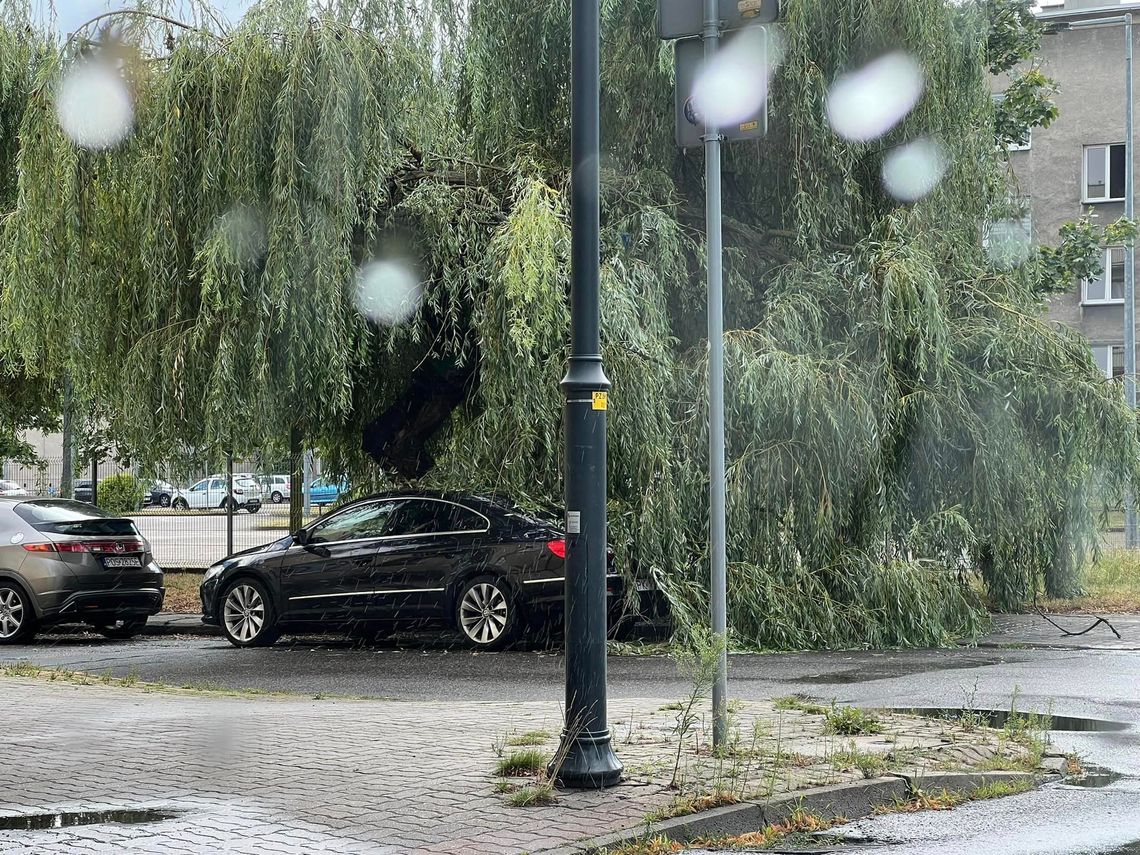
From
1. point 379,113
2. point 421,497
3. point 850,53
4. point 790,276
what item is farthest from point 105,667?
point 850,53

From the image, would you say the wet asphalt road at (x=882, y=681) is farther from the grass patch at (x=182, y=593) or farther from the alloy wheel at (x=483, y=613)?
the grass patch at (x=182, y=593)

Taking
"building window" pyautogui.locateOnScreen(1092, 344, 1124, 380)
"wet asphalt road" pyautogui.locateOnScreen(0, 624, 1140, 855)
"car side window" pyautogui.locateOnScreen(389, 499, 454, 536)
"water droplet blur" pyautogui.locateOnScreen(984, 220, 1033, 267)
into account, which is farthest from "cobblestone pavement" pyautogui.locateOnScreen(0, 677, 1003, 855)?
"building window" pyautogui.locateOnScreen(1092, 344, 1124, 380)

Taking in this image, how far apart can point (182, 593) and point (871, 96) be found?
1234cm

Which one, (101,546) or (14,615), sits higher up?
Answer: (101,546)

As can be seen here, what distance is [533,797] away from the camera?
638 centimetres

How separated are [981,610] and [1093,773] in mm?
7356

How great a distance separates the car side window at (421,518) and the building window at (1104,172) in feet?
108

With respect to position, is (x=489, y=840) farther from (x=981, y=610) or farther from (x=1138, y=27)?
(x=1138, y=27)

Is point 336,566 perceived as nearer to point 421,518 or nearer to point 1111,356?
point 421,518

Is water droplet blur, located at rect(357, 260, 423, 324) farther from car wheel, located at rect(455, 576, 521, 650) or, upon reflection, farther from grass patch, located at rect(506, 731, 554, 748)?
grass patch, located at rect(506, 731, 554, 748)

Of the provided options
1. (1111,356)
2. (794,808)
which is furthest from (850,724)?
(1111,356)

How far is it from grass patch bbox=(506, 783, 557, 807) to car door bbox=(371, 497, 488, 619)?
7.81m

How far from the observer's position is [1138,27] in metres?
42.9

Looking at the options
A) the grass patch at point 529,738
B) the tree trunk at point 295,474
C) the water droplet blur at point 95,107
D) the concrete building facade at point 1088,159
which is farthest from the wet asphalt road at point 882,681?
the concrete building facade at point 1088,159
